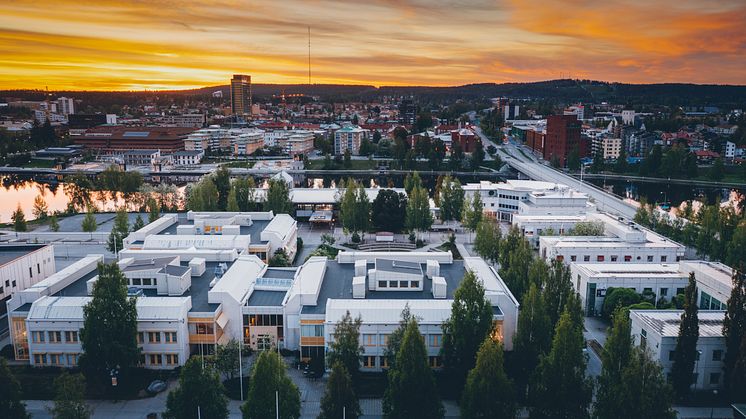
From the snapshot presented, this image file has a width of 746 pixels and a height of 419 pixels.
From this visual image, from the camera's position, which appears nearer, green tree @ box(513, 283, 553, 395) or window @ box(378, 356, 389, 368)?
green tree @ box(513, 283, 553, 395)

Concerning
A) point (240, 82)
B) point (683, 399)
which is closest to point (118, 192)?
point (683, 399)

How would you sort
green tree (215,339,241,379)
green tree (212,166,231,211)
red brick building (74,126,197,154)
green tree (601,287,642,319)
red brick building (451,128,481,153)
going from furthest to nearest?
red brick building (74,126,197,154), red brick building (451,128,481,153), green tree (212,166,231,211), green tree (601,287,642,319), green tree (215,339,241,379)

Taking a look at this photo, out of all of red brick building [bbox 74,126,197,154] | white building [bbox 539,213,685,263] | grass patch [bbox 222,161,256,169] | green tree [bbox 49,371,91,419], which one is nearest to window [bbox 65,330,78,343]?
green tree [bbox 49,371,91,419]

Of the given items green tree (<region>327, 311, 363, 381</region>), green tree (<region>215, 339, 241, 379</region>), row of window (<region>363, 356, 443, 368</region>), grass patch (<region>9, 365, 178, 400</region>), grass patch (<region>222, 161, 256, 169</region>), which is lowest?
grass patch (<region>9, 365, 178, 400</region>)

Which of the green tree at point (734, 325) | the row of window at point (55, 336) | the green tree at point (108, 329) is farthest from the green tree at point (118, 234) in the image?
the green tree at point (734, 325)

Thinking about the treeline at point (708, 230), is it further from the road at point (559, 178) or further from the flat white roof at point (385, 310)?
the flat white roof at point (385, 310)

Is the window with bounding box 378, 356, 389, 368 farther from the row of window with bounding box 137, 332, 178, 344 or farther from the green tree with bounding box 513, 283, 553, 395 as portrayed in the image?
the row of window with bounding box 137, 332, 178, 344

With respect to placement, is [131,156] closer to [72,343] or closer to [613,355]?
[72,343]
